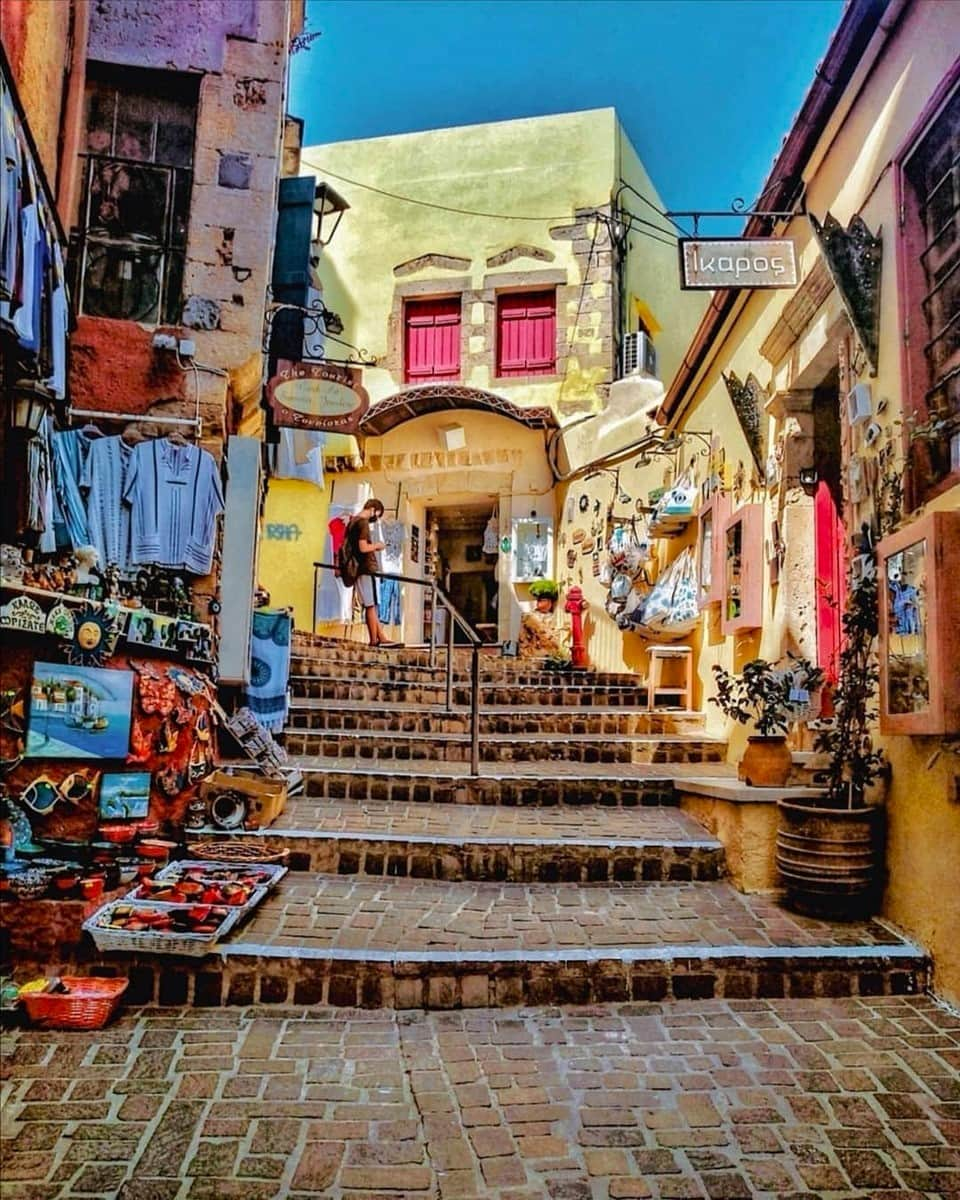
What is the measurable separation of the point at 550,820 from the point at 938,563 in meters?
2.61

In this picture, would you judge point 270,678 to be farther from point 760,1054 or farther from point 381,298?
point 381,298

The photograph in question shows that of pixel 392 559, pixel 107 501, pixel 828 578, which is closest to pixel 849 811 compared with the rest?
pixel 828 578

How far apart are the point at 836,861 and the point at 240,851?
289cm

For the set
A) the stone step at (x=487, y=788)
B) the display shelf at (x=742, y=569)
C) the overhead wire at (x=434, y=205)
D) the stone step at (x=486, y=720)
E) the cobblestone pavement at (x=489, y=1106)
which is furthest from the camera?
the overhead wire at (x=434, y=205)

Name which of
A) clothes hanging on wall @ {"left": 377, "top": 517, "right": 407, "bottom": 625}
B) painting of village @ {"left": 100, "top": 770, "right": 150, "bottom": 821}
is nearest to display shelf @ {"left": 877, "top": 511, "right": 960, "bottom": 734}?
painting of village @ {"left": 100, "top": 770, "right": 150, "bottom": 821}

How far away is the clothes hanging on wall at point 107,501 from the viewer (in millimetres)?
5336

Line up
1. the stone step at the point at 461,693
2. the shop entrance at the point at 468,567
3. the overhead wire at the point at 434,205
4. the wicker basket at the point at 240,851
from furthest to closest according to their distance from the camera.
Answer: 1. the shop entrance at the point at 468,567
2. the overhead wire at the point at 434,205
3. the stone step at the point at 461,693
4. the wicker basket at the point at 240,851

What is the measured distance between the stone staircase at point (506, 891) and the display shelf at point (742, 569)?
3.46ft

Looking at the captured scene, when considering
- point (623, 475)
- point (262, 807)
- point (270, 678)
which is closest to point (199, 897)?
point (262, 807)

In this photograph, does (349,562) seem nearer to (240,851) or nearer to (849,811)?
(240,851)

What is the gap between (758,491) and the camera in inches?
241

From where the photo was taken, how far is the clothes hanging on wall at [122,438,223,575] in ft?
17.9

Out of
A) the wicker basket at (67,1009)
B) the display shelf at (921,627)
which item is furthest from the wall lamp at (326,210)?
the wicker basket at (67,1009)

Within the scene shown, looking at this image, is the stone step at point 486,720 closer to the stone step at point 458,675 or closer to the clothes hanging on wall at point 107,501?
the stone step at point 458,675
